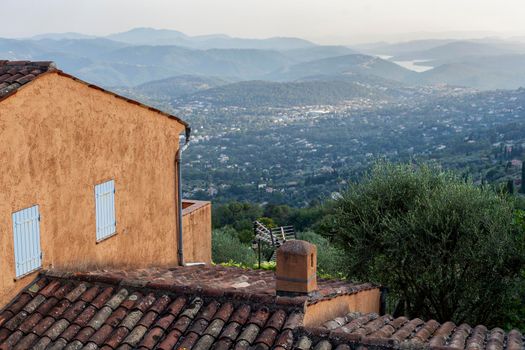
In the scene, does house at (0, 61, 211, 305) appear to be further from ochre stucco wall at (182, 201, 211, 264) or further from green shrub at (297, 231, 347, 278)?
green shrub at (297, 231, 347, 278)

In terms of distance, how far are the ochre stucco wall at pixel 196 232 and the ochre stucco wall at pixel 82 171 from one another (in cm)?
107

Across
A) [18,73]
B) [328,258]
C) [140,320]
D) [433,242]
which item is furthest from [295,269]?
[328,258]

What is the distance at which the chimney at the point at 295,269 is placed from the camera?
7473 millimetres

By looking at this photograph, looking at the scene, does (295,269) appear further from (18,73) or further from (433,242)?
(433,242)

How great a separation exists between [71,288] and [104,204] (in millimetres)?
1925

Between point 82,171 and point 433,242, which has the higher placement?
point 82,171

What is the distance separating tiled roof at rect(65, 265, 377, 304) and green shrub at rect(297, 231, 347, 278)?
431 centimetres

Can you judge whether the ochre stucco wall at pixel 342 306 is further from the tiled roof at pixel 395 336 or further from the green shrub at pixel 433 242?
the green shrub at pixel 433 242

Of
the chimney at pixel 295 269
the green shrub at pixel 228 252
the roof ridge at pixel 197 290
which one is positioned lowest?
the green shrub at pixel 228 252

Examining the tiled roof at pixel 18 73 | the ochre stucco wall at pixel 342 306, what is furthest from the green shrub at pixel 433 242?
the tiled roof at pixel 18 73

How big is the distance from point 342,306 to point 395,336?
1.07 m

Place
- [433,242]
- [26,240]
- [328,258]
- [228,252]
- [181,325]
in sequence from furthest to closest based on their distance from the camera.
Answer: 1. [228,252]
2. [328,258]
3. [433,242]
4. [26,240]
5. [181,325]

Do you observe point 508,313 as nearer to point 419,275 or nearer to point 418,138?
point 419,275

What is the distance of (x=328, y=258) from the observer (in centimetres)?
2547
